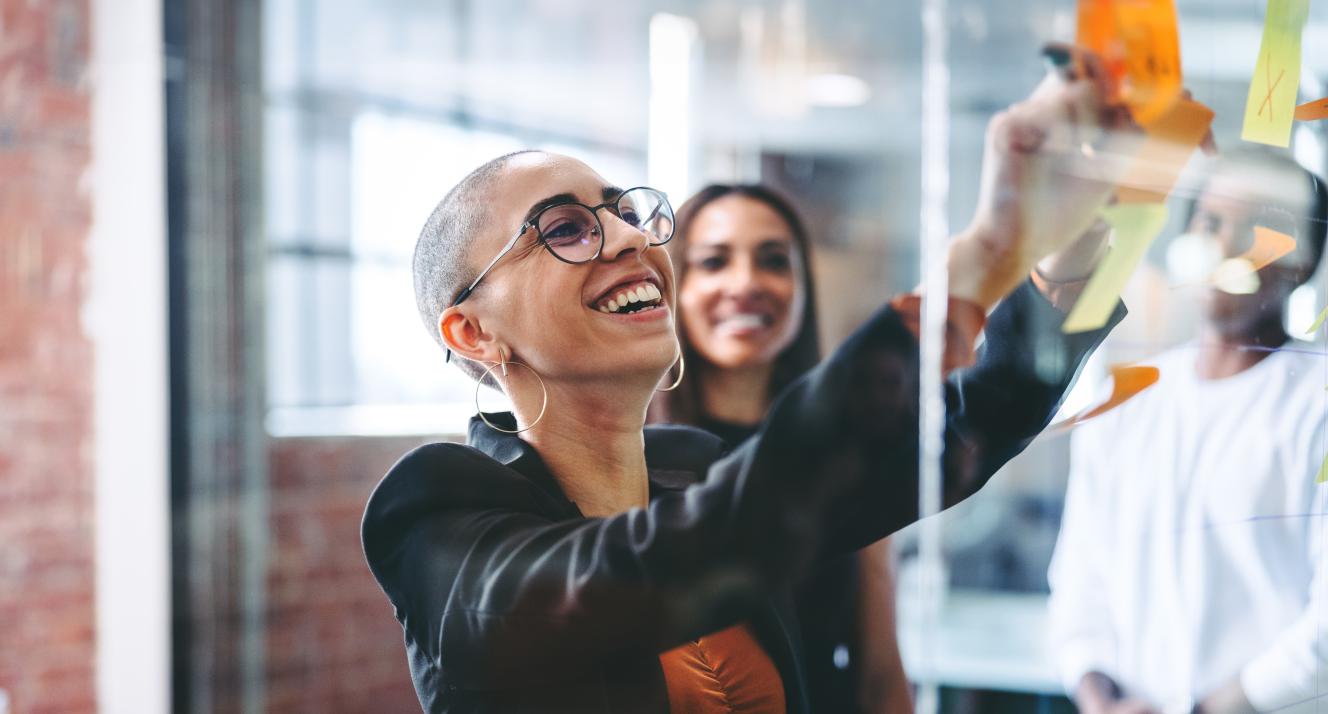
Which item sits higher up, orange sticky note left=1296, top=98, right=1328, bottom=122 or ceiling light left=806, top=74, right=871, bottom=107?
ceiling light left=806, top=74, right=871, bottom=107

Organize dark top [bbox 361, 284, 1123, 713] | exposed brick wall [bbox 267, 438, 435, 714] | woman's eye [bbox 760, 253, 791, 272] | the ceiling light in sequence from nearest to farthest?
1. dark top [bbox 361, 284, 1123, 713]
2. woman's eye [bbox 760, 253, 791, 272]
3. exposed brick wall [bbox 267, 438, 435, 714]
4. the ceiling light

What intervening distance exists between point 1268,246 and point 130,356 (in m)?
1.57

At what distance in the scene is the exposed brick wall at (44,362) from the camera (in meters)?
1.65

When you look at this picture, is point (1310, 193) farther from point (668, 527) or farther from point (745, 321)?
point (668, 527)

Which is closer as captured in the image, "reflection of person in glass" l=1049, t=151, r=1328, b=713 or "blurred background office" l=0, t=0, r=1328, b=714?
"reflection of person in glass" l=1049, t=151, r=1328, b=713

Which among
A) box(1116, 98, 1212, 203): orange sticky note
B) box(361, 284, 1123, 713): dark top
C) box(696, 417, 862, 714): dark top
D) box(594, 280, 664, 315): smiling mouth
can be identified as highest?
box(1116, 98, 1212, 203): orange sticky note

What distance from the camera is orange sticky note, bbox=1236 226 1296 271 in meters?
0.64

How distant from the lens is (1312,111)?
65 centimetres

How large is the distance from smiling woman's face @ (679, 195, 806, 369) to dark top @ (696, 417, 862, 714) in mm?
62

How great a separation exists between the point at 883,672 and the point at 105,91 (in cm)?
152

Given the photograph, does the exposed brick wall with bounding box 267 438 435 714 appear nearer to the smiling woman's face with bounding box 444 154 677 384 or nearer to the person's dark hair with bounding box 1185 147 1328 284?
the smiling woman's face with bounding box 444 154 677 384

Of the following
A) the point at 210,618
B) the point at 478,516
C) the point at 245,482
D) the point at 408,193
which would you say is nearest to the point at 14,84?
the point at 245,482

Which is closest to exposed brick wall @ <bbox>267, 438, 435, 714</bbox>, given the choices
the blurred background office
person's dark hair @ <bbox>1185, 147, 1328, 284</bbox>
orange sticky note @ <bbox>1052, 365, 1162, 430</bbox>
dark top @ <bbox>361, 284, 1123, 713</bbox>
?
the blurred background office

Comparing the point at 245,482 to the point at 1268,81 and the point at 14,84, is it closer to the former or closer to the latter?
the point at 14,84
